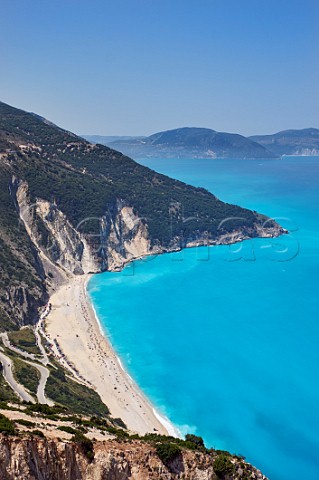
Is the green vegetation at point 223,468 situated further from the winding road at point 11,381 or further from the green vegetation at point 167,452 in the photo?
the winding road at point 11,381

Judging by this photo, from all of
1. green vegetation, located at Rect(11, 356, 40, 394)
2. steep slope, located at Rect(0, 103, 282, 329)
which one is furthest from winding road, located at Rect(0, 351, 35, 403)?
steep slope, located at Rect(0, 103, 282, 329)

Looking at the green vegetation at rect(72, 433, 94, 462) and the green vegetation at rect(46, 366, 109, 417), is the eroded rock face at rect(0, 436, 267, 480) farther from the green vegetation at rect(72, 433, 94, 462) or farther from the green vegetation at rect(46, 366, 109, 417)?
the green vegetation at rect(46, 366, 109, 417)

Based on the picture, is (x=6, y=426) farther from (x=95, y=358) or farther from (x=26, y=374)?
(x=95, y=358)

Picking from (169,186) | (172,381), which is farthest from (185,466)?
(169,186)

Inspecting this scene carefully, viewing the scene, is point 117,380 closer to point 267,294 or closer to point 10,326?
point 10,326

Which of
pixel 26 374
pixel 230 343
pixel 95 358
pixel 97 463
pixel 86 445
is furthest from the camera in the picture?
pixel 230 343

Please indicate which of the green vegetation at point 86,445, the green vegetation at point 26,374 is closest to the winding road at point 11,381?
the green vegetation at point 26,374

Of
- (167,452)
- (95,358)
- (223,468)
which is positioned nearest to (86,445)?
(167,452)
